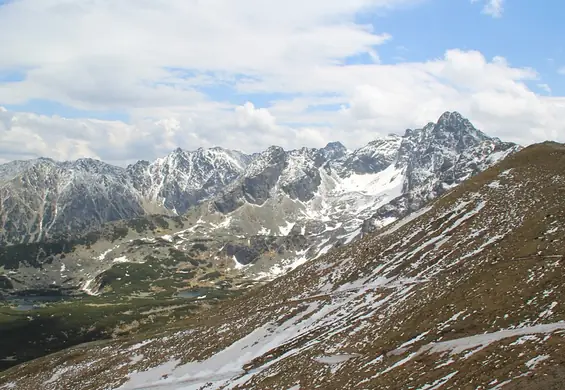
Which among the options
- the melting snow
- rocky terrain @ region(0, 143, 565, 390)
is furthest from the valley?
rocky terrain @ region(0, 143, 565, 390)

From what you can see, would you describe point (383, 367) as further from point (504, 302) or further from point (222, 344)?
point (222, 344)

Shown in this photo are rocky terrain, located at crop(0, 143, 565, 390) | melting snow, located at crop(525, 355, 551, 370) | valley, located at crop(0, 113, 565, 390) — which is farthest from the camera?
valley, located at crop(0, 113, 565, 390)

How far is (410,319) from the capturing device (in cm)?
5338

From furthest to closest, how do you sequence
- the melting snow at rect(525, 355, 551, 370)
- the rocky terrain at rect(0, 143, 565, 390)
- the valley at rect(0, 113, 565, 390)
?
the valley at rect(0, 113, 565, 390)
the rocky terrain at rect(0, 143, 565, 390)
the melting snow at rect(525, 355, 551, 370)

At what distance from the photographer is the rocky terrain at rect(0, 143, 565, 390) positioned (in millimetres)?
36781

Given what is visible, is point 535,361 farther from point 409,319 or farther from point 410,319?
point 409,319

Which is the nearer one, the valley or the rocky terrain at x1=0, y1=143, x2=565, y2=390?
the rocky terrain at x1=0, y1=143, x2=565, y2=390

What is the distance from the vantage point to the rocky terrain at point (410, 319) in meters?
36.8

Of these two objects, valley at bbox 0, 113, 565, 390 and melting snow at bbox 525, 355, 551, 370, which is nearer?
melting snow at bbox 525, 355, 551, 370

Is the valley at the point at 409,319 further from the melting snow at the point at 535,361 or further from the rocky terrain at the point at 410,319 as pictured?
the rocky terrain at the point at 410,319

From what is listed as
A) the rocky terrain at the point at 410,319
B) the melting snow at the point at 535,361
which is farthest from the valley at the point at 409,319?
the rocky terrain at the point at 410,319

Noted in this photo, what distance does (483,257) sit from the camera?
213ft

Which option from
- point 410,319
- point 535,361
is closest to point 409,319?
point 410,319

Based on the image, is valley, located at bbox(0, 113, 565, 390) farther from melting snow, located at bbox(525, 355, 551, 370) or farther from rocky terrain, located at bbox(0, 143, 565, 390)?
rocky terrain, located at bbox(0, 143, 565, 390)
